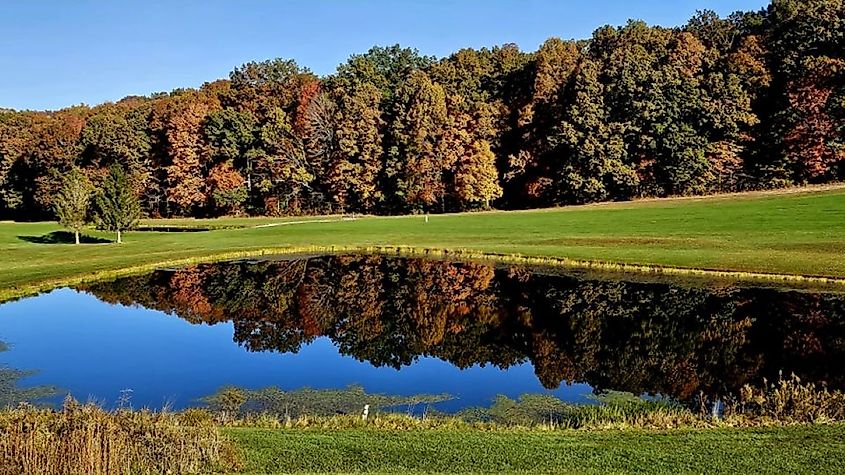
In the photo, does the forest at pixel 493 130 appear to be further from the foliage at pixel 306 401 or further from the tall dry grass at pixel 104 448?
the tall dry grass at pixel 104 448

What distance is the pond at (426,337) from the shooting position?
15641mm

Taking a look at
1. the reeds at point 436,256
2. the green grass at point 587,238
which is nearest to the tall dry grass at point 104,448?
the reeds at point 436,256

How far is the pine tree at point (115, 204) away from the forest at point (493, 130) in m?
13.1

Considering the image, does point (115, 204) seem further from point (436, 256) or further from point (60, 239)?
point (436, 256)

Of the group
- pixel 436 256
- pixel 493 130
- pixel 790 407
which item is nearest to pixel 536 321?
pixel 790 407

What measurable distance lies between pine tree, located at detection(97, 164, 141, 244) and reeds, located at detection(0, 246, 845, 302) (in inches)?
450

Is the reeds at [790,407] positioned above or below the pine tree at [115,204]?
below

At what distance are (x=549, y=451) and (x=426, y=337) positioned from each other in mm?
11410

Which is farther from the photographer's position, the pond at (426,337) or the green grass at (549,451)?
the pond at (426,337)

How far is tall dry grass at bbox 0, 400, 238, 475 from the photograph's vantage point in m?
8.04

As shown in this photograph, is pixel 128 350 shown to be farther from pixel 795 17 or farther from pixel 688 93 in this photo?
pixel 795 17

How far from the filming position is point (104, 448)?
27.2 ft

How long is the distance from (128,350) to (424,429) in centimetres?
1195

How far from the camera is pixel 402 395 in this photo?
48.7 ft
